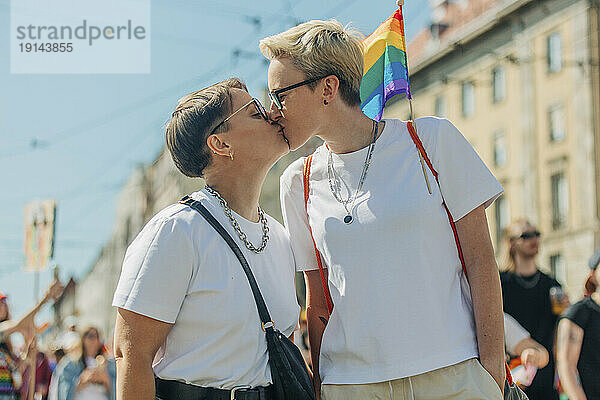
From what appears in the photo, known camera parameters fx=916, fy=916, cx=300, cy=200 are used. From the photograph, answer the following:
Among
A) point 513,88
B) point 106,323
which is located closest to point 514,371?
point 513,88

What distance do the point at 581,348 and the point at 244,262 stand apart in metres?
3.43

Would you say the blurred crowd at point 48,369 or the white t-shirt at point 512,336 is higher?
the white t-shirt at point 512,336

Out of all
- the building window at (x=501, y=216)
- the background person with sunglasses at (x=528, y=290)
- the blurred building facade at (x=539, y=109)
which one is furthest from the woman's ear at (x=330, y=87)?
the building window at (x=501, y=216)

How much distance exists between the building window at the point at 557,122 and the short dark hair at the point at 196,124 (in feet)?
101

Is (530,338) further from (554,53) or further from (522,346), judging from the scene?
(554,53)

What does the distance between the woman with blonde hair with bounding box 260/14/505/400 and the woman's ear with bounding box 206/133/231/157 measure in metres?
0.21

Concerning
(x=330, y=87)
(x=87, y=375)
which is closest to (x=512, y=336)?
(x=330, y=87)

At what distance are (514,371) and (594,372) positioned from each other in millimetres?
527

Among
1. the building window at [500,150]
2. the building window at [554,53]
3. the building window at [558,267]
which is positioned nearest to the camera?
the building window at [554,53]

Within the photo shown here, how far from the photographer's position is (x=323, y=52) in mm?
3104

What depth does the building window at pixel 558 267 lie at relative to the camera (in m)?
32.8

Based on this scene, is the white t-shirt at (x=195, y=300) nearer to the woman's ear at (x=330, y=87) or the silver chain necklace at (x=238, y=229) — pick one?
the silver chain necklace at (x=238, y=229)

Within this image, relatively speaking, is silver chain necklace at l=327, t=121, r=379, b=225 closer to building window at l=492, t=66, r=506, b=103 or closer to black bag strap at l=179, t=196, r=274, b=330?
black bag strap at l=179, t=196, r=274, b=330

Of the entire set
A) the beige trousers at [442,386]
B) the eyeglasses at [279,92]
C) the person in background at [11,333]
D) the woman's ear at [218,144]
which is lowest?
the person in background at [11,333]
